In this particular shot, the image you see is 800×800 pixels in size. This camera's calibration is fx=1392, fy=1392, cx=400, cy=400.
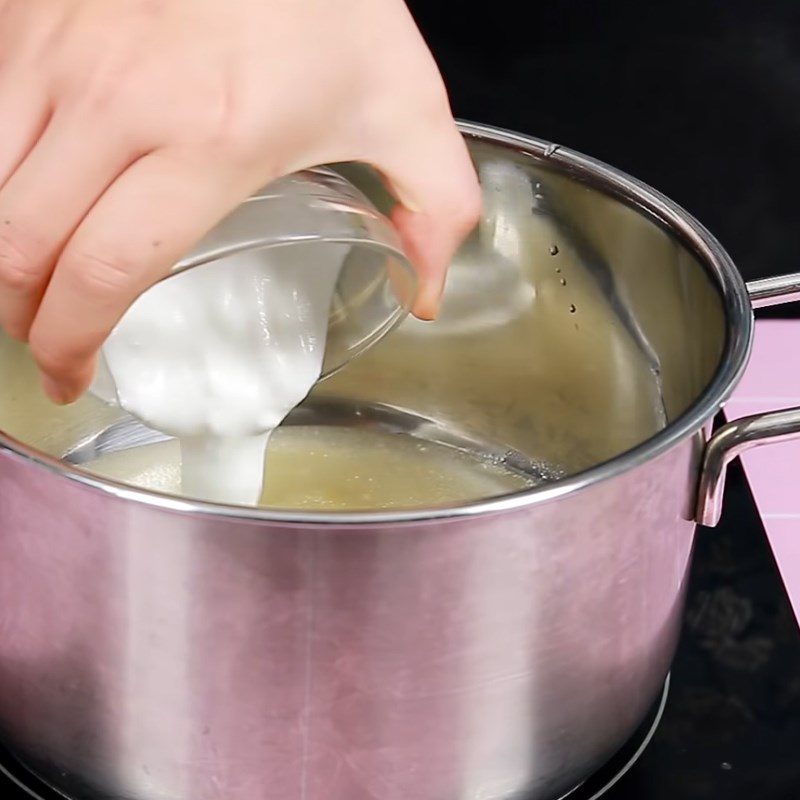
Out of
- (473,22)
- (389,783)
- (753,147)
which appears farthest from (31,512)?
(753,147)

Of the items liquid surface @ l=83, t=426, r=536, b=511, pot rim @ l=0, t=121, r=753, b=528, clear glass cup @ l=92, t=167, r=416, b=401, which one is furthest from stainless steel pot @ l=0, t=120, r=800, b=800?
liquid surface @ l=83, t=426, r=536, b=511

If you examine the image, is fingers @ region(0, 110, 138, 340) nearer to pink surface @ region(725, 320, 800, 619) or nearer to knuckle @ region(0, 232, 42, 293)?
knuckle @ region(0, 232, 42, 293)

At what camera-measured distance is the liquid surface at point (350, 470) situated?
85 centimetres

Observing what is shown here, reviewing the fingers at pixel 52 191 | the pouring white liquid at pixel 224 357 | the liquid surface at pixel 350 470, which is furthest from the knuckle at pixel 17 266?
the liquid surface at pixel 350 470

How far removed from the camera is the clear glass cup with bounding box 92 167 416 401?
1.83 ft

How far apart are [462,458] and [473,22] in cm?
28

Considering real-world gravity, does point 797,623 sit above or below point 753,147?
below

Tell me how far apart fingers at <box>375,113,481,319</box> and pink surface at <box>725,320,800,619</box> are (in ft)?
0.92

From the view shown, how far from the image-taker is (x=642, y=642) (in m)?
0.57

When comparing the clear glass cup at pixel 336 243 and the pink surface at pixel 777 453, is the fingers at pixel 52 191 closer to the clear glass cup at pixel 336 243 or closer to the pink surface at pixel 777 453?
the clear glass cup at pixel 336 243

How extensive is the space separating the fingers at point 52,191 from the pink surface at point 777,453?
451 millimetres

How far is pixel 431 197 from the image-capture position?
23.7 inches

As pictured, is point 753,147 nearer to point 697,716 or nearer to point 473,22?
point 473,22

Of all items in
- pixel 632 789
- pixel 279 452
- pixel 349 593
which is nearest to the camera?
pixel 349 593
